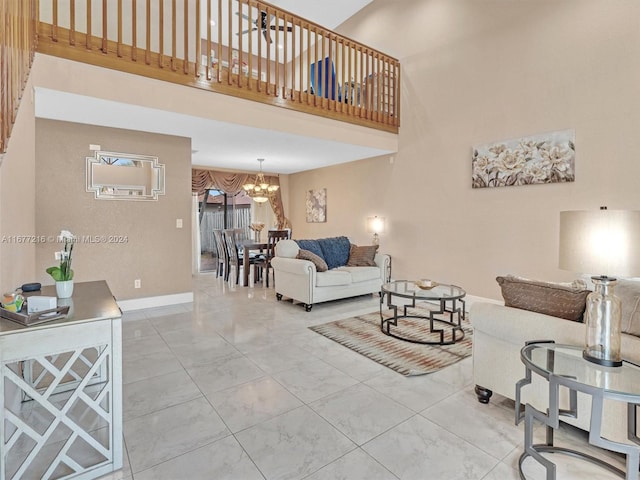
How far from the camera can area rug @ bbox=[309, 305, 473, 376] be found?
281 centimetres

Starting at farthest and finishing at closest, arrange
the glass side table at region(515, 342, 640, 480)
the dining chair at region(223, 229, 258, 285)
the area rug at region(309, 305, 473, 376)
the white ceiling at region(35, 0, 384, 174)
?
1. the dining chair at region(223, 229, 258, 285)
2. the white ceiling at region(35, 0, 384, 174)
3. the area rug at region(309, 305, 473, 376)
4. the glass side table at region(515, 342, 640, 480)

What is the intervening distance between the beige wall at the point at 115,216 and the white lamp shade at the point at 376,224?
313cm

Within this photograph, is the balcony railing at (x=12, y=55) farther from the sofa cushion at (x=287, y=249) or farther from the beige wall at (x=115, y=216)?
the sofa cushion at (x=287, y=249)

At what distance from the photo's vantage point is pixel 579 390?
137 cm

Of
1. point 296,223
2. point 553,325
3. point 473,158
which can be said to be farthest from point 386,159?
point 553,325

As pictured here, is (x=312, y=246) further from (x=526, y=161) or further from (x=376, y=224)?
(x=526, y=161)

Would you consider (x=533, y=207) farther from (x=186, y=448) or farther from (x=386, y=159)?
(x=186, y=448)

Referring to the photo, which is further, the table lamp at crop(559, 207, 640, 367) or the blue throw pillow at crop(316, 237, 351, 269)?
the blue throw pillow at crop(316, 237, 351, 269)

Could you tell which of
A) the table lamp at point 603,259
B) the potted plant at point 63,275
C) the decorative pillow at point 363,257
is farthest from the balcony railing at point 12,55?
the decorative pillow at point 363,257

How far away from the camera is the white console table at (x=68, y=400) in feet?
4.49

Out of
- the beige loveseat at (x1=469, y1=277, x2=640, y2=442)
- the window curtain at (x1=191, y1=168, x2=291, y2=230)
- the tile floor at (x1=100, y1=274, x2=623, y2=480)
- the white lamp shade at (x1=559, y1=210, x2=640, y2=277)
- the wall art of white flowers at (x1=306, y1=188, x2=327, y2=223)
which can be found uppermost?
the window curtain at (x1=191, y1=168, x2=291, y2=230)

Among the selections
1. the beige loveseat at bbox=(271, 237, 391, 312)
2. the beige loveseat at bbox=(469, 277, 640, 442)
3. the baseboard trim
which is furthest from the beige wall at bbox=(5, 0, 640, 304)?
the beige loveseat at bbox=(469, 277, 640, 442)

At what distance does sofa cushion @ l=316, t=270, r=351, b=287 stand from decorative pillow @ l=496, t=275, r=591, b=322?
258cm

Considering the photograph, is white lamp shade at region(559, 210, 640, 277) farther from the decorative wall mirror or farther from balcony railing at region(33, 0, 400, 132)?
the decorative wall mirror
